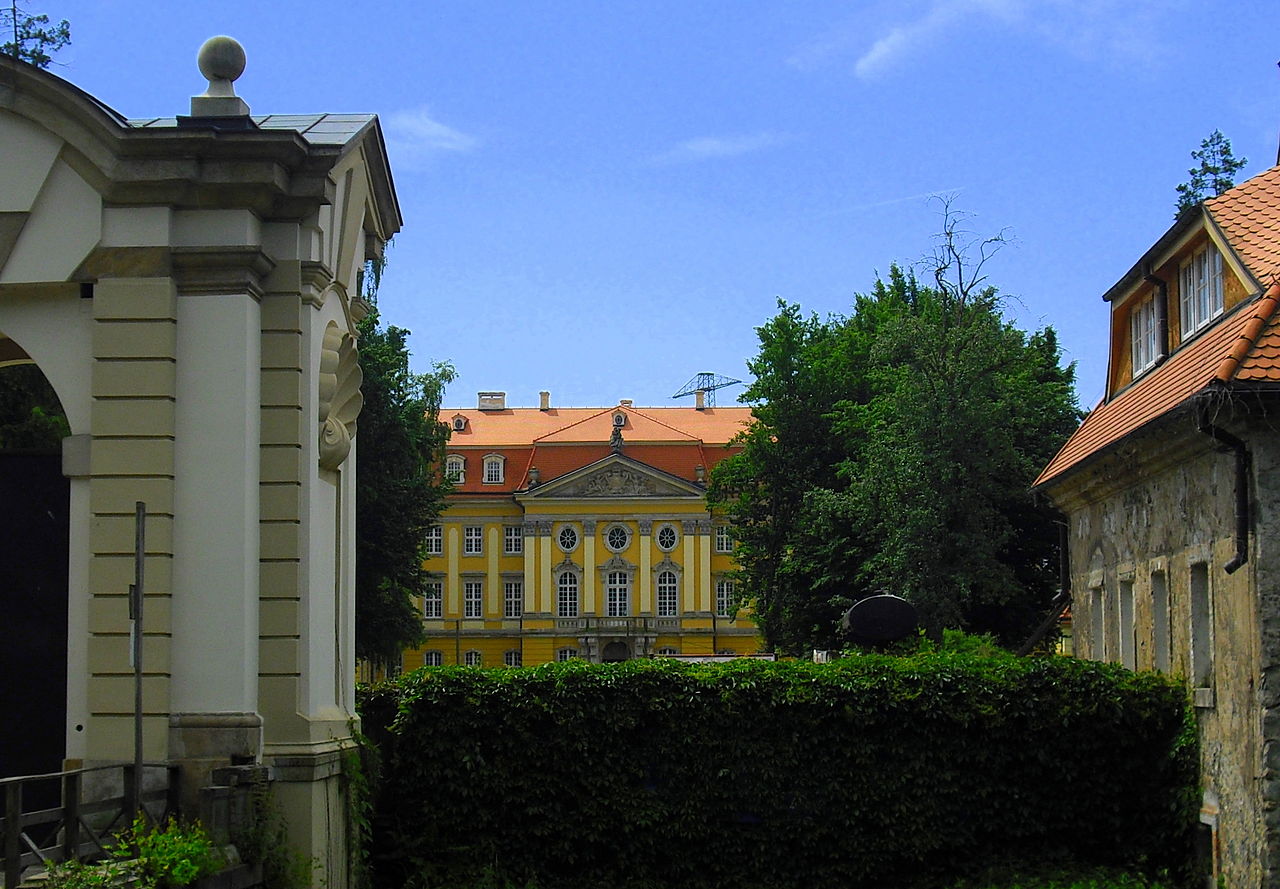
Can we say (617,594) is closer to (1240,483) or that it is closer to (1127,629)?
(1127,629)

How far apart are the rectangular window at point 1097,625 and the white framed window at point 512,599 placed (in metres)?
74.8

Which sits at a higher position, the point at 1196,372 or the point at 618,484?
the point at 618,484

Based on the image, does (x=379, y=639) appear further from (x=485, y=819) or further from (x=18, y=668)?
(x=18, y=668)

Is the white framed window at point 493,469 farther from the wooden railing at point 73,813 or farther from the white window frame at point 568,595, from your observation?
the wooden railing at point 73,813

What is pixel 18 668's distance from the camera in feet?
45.7

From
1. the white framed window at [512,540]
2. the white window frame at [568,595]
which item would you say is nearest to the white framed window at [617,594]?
the white window frame at [568,595]

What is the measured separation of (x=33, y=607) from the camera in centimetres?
1394

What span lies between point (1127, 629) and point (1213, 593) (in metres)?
4.58

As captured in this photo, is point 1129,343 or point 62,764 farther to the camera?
point 1129,343

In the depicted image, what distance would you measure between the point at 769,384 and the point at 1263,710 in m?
34.0

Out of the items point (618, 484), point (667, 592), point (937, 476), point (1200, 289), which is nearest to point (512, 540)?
point (618, 484)

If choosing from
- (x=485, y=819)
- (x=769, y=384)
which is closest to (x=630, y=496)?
(x=769, y=384)

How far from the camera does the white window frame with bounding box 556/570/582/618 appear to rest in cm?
9681

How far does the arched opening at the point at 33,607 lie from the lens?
13883 mm
